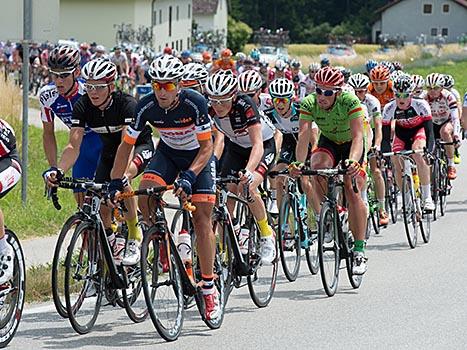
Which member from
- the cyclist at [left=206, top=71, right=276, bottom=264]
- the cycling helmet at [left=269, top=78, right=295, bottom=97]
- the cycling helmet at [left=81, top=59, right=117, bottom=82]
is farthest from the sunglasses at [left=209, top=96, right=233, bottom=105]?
the cycling helmet at [left=269, top=78, right=295, bottom=97]

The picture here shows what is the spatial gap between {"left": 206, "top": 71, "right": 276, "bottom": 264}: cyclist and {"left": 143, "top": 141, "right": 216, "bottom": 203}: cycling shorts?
15.9 inches

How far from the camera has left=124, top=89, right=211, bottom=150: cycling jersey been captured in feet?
30.3

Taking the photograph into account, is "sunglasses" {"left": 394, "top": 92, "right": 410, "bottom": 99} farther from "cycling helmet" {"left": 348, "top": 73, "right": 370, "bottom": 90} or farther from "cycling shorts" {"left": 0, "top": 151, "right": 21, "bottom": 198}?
"cycling shorts" {"left": 0, "top": 151, "right": 21, "bottom": 198}

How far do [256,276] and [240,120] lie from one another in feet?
4.54

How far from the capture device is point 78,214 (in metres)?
8.98

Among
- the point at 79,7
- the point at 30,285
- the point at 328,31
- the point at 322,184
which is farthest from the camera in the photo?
the point at 328,31

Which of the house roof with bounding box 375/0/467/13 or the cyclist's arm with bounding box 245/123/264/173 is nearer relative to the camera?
the cyclist's arm with bounding box 245/123/264/173

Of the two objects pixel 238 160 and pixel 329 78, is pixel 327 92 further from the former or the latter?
pixel 238 160

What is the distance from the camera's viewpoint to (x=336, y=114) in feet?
37.4

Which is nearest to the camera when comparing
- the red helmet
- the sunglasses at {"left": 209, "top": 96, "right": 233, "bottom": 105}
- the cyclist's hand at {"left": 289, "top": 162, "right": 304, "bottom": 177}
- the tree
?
the sunglasses at {"left": 209, "top": 96, "right": 233, "bottom": 105}

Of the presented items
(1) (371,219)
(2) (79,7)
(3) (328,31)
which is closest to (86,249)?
(1) (371,219)

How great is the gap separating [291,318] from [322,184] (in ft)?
7.20

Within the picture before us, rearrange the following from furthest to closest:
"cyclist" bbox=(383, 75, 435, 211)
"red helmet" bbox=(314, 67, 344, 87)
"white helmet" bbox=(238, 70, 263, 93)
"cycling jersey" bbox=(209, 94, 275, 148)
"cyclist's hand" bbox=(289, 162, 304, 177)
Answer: "cyclist" bbox=(383, 75, 435, 211), "white helmet" bbox=(238, 70, 263, 93), "red helmet" bbox=(314, 67, 344, 87), "cyclist's hand" bbox=(289, 162, 304, 177), "cycling jersey" bbox=(209, 94, 275, 148)

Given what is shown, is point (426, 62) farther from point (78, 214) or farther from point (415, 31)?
point (415, 31)
